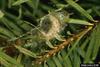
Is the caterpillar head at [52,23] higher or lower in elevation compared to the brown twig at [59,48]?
higher

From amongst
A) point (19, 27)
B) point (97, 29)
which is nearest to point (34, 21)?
point (19, 27)

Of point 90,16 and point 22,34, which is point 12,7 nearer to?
point 22,34

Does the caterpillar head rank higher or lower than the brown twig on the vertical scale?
higher

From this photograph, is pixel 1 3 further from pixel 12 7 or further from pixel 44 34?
pixel 44 34

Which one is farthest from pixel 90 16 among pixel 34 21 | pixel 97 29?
pixel 34 21

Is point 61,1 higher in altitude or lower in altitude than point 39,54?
higher

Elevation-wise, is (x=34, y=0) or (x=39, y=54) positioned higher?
(x=34, y=0)

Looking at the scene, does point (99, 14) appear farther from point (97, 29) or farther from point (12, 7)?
point (12, 7)

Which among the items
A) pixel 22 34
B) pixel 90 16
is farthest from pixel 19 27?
pixel 90 16
